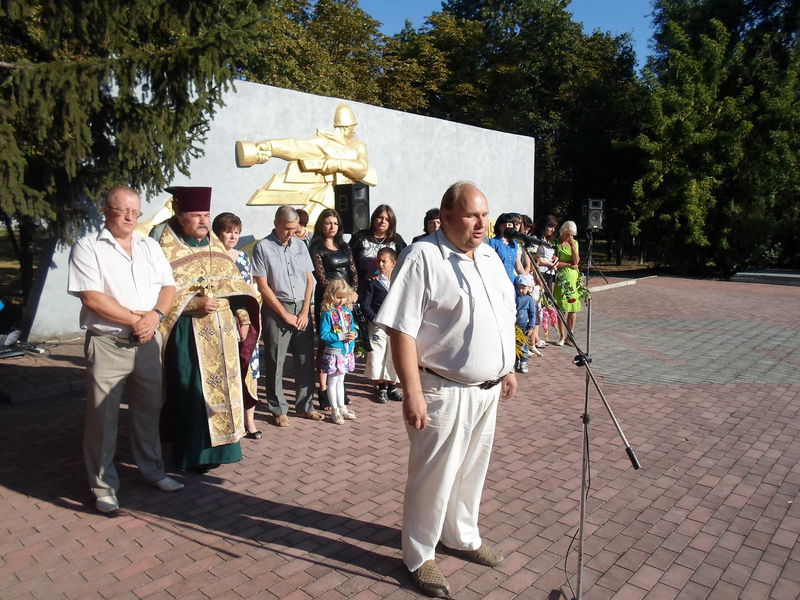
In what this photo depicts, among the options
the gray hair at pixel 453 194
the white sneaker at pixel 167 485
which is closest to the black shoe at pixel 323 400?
the white sneaker at pixel 167 485

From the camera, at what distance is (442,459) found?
322cm

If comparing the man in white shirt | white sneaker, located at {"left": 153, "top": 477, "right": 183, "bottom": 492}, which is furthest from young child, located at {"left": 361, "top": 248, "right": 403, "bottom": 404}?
the man in white shirt

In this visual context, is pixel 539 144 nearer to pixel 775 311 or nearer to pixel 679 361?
pixel 775 311

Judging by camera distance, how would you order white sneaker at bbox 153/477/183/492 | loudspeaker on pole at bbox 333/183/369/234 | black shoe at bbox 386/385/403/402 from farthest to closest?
loudspeaker on pole at bbox 333/183/369/234
black shoe at bbox 386/385/403/402
white sneaker at bbox 153/477/183/492

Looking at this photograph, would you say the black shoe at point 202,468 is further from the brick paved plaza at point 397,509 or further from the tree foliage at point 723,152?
the tree foliage at point 723,152

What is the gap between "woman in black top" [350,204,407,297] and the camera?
6902 mm

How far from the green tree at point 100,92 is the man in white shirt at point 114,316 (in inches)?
106

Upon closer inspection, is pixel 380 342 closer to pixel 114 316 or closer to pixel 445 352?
pixel 114 316

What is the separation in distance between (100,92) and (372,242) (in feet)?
10.6

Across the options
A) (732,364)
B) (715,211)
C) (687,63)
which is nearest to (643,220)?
(715,211)

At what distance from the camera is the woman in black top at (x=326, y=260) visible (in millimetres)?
6374

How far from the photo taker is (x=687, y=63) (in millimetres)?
21234

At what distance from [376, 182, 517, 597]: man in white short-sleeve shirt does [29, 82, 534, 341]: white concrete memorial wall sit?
5588 millimetres

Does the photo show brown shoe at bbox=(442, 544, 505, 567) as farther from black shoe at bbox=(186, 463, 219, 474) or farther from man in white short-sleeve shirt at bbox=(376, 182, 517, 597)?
black shoe at bbox=(186, 463, 219, 474)
